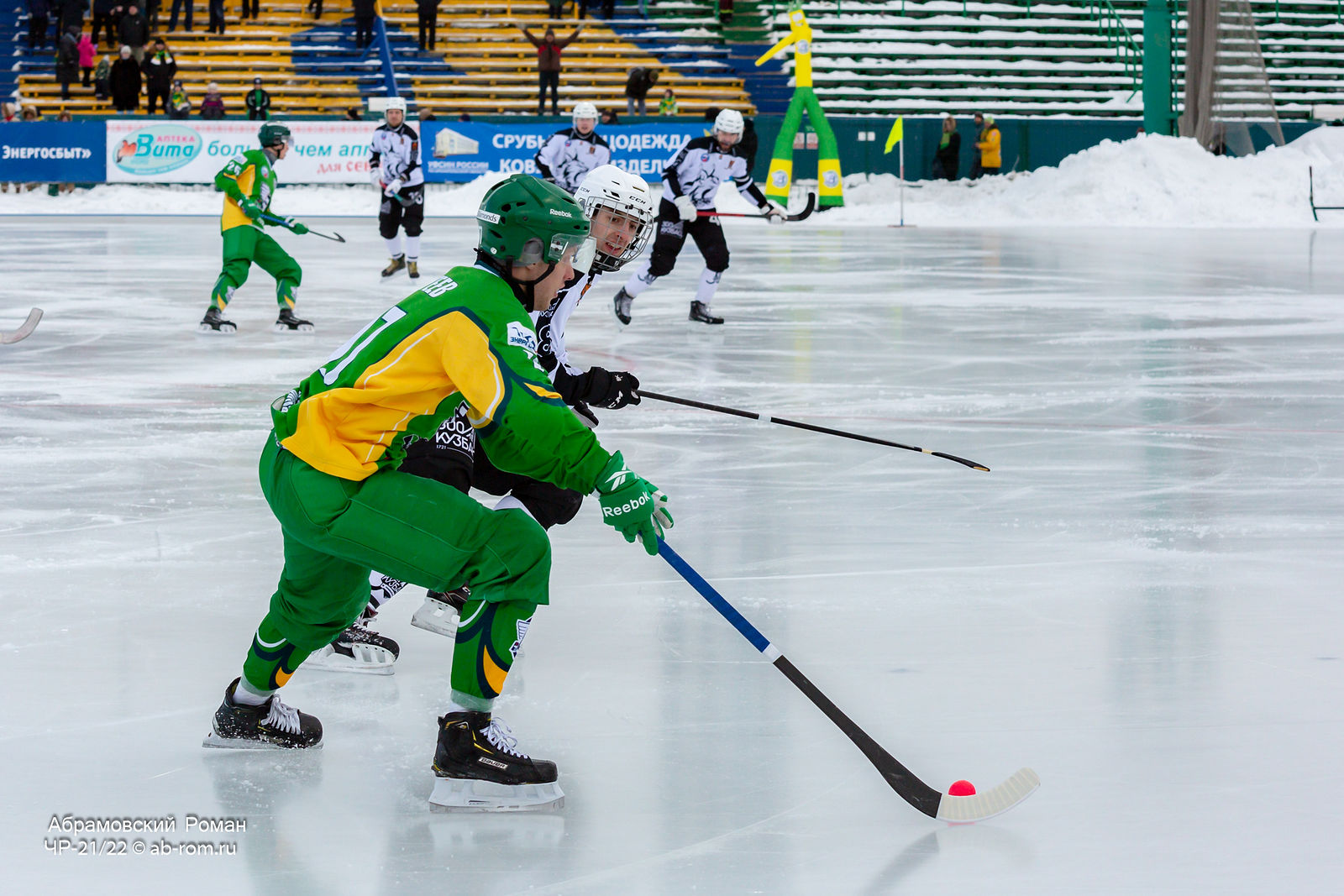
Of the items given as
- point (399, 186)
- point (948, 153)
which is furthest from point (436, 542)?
point (948, 153)

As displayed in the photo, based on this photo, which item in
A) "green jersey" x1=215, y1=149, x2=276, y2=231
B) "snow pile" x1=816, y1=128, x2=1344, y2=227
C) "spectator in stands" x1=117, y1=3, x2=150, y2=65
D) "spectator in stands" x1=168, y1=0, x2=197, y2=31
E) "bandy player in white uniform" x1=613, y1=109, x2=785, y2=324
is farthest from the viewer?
"spectator in stands" x1=168, y1=0, x2=197, y2=31

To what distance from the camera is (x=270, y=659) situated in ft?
10.5

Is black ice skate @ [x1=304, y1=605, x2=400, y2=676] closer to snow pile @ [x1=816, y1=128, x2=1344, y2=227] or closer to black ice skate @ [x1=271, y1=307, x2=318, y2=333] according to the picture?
black ice skate @ [x1=271, y1=307, x2=318, y2=333]

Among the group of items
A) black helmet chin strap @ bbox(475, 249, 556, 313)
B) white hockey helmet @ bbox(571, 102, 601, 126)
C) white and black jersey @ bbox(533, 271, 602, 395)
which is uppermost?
white hockey helmet @ bbox(571, 102, 601, 126)

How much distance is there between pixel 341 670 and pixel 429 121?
75.5 ft

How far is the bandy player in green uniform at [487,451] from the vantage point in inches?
112

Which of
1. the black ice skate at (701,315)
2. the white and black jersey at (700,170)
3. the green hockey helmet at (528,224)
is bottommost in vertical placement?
the black ice skate at (701,315)

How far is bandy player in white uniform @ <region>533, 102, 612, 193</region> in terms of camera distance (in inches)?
534

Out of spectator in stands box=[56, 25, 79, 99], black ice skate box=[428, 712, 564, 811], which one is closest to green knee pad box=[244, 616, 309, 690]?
black ice skate box=[428, 712, 564, 811]

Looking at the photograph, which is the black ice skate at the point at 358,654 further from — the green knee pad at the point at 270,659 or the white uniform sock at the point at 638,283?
the white uniform sock at the point at 638,283

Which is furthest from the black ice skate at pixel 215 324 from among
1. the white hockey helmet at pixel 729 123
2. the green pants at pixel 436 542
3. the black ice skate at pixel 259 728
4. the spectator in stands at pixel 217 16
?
the spectator in stands at pixel 217 16

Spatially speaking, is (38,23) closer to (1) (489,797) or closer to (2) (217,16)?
(2) (217,16)

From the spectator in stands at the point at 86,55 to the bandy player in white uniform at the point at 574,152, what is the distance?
53.0 ft

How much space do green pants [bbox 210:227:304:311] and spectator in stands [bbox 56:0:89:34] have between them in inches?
727
